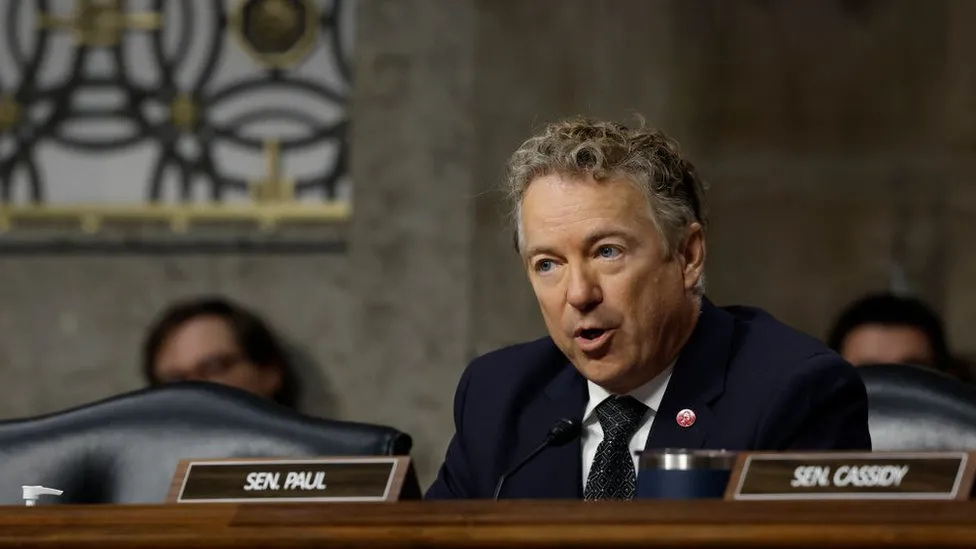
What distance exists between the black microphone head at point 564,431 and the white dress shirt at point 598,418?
22 centimetres

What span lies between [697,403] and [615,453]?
16 cm

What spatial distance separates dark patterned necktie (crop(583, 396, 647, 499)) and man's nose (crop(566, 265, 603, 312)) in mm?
182

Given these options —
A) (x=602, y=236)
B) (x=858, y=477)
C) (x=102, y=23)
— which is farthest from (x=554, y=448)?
(x=102, y=23)

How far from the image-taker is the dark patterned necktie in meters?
2.69

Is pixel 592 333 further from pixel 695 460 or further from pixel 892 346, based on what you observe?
pixel 892 346

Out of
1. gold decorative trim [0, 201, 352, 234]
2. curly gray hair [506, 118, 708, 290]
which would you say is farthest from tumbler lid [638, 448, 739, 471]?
gold decorative trim [0, 201, 352, 234]

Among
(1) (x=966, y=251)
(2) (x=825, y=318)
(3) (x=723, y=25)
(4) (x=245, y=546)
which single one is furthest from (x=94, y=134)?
(4) (x=245, y=546)

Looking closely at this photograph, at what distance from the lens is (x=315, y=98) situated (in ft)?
16.4

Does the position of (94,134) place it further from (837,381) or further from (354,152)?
(837,381)

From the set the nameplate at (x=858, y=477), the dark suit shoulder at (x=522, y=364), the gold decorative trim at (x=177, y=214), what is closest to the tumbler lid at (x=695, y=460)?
the nameplate at (x=858, y=477)

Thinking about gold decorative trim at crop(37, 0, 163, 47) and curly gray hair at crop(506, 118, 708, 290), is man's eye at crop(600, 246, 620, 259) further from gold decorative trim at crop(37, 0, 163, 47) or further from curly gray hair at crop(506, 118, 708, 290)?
gold decorative trim at crop(37, 0, 163, 47)

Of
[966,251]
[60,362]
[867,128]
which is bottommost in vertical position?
[60,362]

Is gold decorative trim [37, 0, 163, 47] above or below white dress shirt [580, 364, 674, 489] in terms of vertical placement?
above

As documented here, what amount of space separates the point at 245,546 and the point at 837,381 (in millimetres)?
1096
